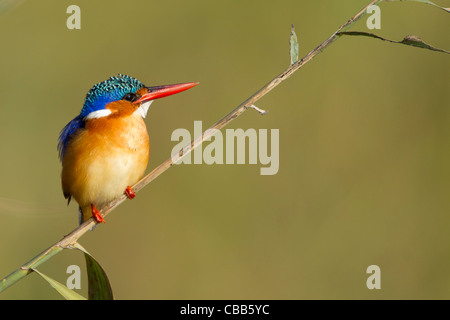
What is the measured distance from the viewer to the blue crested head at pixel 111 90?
7.61 feet

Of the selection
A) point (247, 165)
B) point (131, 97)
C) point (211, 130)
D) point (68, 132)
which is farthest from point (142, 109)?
point (247, 165)

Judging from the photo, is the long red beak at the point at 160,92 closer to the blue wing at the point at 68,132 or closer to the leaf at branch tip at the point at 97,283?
the blue wing at the point at 68,132

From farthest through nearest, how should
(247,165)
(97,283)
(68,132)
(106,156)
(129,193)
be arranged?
(247,165) < (68,132) < (106,156) < (129,193) < (97,283)

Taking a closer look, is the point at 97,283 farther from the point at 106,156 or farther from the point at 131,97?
the point at 131,97

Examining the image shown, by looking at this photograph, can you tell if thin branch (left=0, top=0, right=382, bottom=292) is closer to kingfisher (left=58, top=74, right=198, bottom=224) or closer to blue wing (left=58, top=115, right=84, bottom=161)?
kingfisher (left=58, top=74, right=198, bottom=224)

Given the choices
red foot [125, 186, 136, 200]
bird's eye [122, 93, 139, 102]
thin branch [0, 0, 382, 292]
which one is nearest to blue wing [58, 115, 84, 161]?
bird's eye [122, 93, 139, 102]

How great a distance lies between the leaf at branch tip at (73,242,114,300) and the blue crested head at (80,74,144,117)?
981mm

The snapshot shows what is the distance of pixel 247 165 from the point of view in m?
3.63

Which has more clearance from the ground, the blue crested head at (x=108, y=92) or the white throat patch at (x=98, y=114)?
the blue crested head at (x=108, y=92)

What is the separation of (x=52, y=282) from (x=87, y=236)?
2110mm

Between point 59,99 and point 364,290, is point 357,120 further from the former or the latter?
point 59,99

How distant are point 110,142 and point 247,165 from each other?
1.45 m

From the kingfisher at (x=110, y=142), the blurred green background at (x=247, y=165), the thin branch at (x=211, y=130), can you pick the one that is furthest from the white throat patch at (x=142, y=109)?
the blurred green background at (x=247, y=165)
